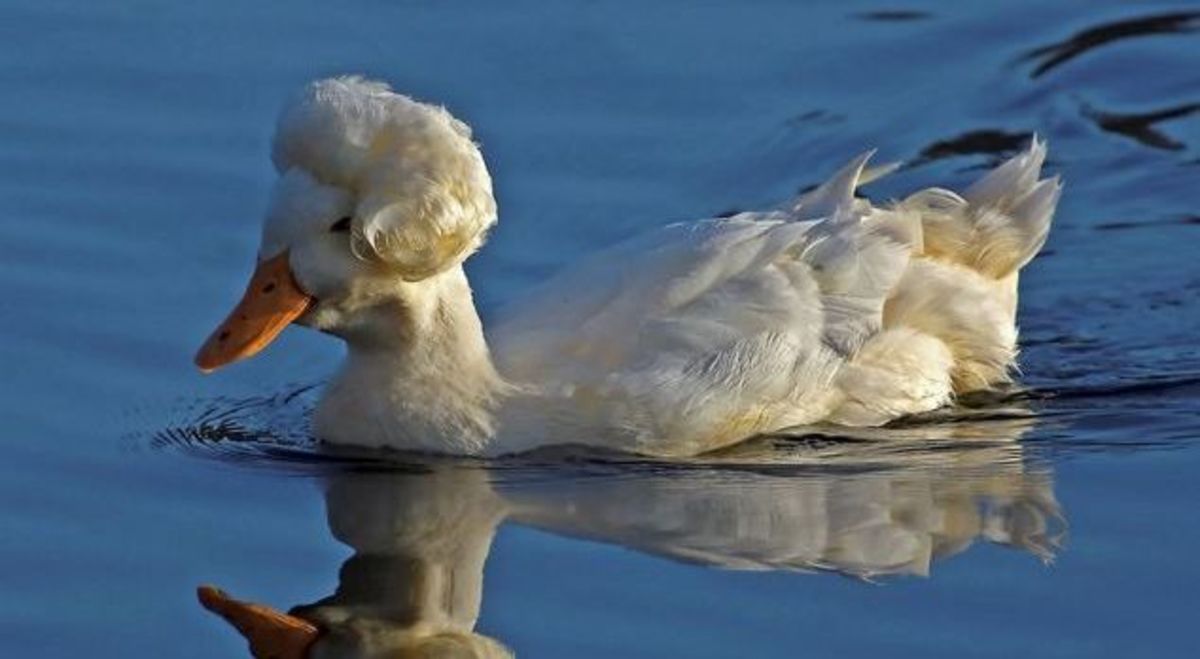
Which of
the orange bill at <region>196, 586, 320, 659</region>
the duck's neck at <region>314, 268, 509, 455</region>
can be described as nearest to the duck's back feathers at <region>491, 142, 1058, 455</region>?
the duck's neck at <region>314, 268, 509, 455</region>

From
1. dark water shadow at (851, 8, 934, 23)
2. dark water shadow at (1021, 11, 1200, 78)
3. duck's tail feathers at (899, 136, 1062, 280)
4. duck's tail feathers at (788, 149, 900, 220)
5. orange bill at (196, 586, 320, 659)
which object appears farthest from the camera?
dark water shadow at (851, 8, 934, 23)

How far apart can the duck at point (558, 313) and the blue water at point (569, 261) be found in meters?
0.15

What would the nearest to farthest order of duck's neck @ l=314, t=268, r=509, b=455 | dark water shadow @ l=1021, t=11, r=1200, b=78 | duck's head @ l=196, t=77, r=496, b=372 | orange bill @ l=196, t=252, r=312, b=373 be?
duck's head @ l=196, t=77, r=496, b=372
orange bill @ l=196, t=252, r=312, b=373
duck's neck @ l=314, t=268, r=509, b=455
dark water shadow @ l=1021, t=11, r=1200, b=78

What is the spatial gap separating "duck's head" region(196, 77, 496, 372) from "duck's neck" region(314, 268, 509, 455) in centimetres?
17

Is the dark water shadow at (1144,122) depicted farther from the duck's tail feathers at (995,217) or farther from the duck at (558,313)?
the duck at (558,313)

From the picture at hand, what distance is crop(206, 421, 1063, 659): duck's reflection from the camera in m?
9.04

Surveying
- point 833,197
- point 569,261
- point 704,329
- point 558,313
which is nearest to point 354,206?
point 558,313

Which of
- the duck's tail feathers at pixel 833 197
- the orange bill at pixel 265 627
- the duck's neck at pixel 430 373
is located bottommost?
the orange bill at pixel 265 627

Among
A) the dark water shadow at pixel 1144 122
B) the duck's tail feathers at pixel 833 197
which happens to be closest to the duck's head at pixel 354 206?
the duck's tail feathers at pixel 833 197

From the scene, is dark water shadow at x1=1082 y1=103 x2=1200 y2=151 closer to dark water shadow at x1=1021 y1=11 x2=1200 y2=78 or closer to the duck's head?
dark water shadow at x1=1021 y1=11 x2=1200 y2=78

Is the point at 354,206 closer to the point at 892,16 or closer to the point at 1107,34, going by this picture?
the point at 892,16

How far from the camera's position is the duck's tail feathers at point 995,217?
11344mm

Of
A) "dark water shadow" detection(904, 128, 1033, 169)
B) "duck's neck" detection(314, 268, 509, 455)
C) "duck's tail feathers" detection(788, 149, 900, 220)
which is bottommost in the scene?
"duck's neck" detection(314, 268, 509, 455)

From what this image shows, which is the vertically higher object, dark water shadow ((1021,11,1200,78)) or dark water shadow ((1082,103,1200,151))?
dark water shadow ((1021,11,1200,78))
